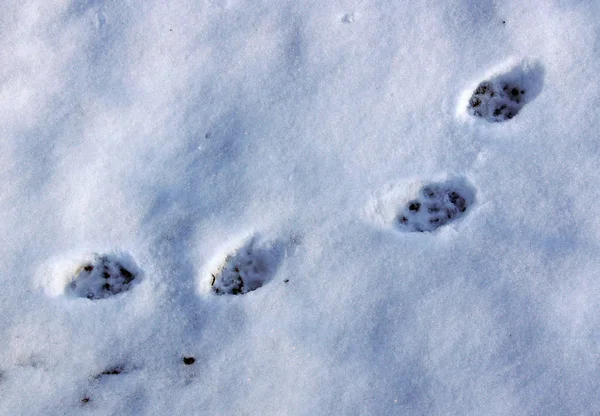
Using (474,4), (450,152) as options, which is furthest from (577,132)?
A: (474,4)

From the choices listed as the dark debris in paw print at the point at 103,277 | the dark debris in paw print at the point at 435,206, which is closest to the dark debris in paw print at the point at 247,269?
the dark debris in paw print at the point at 103,277

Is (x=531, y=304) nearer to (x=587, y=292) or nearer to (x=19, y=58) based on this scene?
(x=587, y=292)

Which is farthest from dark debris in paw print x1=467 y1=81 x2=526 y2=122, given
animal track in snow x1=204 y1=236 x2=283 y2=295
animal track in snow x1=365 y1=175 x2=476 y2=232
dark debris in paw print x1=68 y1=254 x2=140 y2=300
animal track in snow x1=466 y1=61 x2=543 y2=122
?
dark debris in paw print x1=68 y1=254 x2=140 y2=300

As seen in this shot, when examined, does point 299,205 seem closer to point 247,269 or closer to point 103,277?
point 247,269

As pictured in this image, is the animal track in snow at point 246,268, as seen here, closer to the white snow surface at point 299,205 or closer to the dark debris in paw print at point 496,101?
the white snow surface at point 299,205

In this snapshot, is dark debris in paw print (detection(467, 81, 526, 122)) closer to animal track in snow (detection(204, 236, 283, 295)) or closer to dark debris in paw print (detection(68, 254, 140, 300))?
animal track in snow (detection(204, 236, 283, 295))
